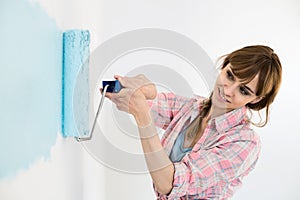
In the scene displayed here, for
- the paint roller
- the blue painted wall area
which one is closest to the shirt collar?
the paint roller

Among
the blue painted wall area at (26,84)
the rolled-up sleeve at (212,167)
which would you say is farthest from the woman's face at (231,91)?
the blue painted wall area at (26,84)

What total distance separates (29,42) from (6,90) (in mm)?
133

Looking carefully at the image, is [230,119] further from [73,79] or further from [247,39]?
[247,39]

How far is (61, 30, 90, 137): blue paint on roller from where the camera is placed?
936 millimetres

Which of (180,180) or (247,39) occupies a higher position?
(247,39)

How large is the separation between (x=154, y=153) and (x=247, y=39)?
3.58 ft

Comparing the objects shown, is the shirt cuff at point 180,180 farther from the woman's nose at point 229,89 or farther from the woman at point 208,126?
the woman's nose at point 229,89

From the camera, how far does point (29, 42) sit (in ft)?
2.27

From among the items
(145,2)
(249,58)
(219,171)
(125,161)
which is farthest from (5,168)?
(145,2)

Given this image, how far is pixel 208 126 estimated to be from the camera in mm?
1217

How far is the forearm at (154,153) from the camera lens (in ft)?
3.05

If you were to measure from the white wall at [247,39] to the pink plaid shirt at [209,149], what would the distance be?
0.51m

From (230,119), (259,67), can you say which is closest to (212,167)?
(230,119)

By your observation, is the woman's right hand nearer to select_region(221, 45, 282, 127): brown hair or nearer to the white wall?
select_region(221, 45, 282, 127): brown hair
